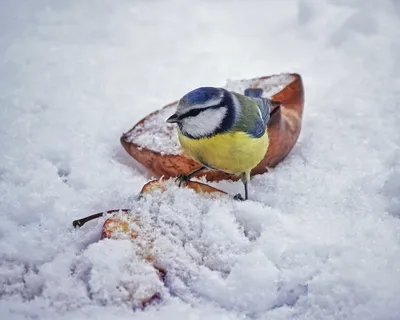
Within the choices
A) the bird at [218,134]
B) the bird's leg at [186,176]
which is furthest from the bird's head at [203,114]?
the bird's leg at [186,176]

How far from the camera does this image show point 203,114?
167 cm

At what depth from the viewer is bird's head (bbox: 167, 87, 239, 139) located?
5.38 ft

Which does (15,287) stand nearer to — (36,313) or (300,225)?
(36,313)

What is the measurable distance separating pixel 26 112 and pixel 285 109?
106cm

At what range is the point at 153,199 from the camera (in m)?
1.50

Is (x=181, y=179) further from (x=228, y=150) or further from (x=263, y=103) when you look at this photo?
(x=263, y=103)

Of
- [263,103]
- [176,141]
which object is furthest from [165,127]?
[263,103]

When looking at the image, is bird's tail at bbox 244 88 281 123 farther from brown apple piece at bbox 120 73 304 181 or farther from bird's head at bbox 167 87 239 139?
bird's head at bbox 167 87 239 139

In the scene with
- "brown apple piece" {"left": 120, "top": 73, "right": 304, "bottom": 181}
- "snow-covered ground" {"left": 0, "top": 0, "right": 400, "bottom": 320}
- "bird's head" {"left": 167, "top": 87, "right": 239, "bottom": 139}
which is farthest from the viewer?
"brown apple piece" {"left": 120, "top": 73, "right": 304, "bottom": 181}

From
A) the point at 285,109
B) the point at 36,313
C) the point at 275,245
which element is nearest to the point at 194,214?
the point at 275,245

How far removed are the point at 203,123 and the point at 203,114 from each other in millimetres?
31

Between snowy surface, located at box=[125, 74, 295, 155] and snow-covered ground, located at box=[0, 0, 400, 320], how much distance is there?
111 mm

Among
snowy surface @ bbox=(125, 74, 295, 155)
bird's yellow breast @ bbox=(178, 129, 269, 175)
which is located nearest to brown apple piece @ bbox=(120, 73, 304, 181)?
snowy surface @ bbox=(125, 74, 295, 155)

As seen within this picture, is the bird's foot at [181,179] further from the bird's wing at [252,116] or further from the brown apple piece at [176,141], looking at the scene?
the bird's wing at [252,116]
